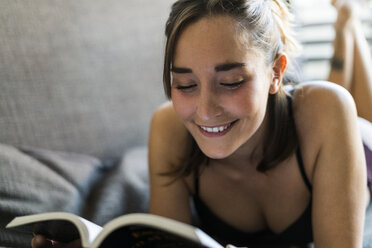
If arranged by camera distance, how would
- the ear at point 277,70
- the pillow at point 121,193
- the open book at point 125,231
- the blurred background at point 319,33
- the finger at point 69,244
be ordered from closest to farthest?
the open book at point 125,231 < the finger at point 69,244 < the ear at point 277,70 < the pillow at point 121,193 < the blurred background at point 319,33

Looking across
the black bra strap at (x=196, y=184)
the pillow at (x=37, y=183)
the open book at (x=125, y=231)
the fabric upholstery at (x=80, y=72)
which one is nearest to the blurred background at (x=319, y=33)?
the fabric upholstery at (x=80, y=72)

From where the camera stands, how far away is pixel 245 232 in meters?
1.09

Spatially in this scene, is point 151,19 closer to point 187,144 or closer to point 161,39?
point 161,39

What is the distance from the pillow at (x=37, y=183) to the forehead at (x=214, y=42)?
0.47 meters

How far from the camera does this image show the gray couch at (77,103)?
0.96 meters

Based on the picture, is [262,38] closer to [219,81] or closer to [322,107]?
[219,81]

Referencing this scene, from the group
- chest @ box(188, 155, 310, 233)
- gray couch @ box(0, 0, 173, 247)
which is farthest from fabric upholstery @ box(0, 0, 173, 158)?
chest @ box(188, 155, 310, 233)

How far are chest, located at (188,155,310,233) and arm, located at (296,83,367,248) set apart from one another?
0.08 m

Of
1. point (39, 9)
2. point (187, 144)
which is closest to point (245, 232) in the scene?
point (187, 144)

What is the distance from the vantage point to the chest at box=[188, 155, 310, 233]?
99 cm

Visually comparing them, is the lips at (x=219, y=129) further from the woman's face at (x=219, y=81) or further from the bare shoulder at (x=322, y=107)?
the bare shoulder at (x=322, y=107)

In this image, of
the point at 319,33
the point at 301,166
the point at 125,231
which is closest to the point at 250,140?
the point at 301,166

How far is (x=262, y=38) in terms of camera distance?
2.65 feet

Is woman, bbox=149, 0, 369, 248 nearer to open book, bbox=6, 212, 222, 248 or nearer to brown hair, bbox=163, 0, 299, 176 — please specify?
brown hair, bbox=163, 0, 299, 176
